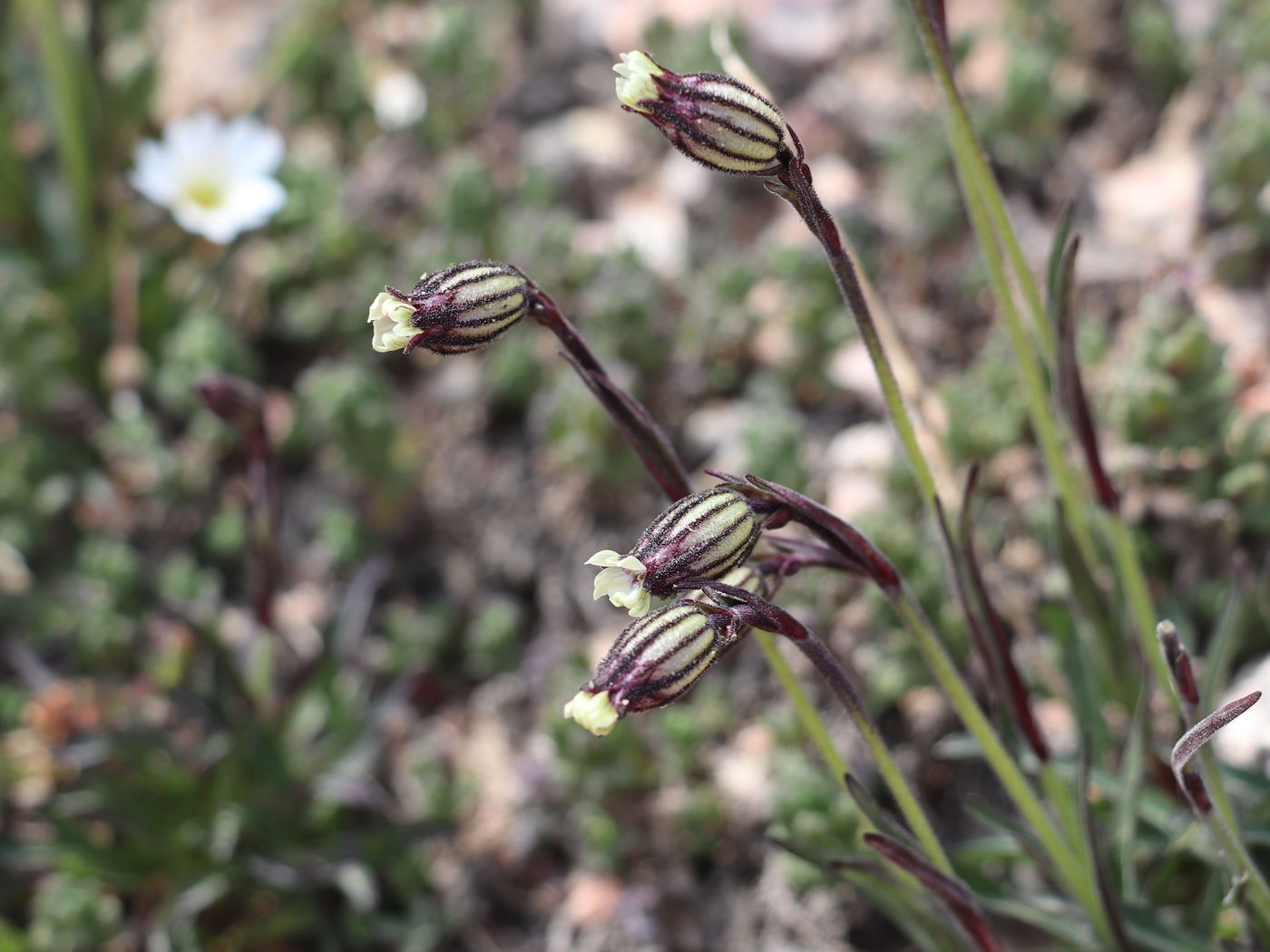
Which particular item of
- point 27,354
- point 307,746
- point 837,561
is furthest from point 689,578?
point 27,354

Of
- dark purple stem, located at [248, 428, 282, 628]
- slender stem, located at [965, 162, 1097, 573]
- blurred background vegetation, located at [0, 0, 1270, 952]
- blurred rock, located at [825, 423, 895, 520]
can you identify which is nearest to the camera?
slender stem, located at [965, 162, 1097, 573]

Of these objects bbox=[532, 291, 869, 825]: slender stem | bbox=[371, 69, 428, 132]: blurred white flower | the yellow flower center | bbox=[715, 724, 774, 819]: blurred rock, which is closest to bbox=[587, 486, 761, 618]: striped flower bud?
bbox=[532, 291, 869, 825]: slender stem

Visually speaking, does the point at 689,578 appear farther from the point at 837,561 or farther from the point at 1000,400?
the point at 1000,400

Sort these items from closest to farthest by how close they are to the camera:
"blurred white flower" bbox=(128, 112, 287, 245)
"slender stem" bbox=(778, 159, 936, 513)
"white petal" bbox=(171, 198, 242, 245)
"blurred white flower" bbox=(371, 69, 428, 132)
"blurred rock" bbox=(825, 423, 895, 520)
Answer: "slender stem" bbox=(778, 159, 936, 513), "blurred rock" bbox=(825, 423, 895, 520), "white petal" bbox=(171, 198, 242, 245), "blurred white flower" bbox=(128, 112, 287, 245), "blurred white flower" bbox=(371, 69, 428, 132)

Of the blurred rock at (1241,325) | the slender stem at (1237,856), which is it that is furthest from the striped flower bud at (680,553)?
the blurred rock at (1241,325)

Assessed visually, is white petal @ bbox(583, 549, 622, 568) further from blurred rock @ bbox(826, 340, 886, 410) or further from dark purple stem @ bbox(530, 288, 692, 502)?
blurred rock @ bbox(826, 340, 886, 410)

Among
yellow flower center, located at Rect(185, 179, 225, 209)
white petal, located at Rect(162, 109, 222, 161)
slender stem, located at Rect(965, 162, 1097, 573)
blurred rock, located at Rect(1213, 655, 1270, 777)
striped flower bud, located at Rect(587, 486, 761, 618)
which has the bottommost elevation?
blurred rock, located at Rect(1213, 655, 1270, 777)

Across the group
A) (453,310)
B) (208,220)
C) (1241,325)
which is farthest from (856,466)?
(208,220)

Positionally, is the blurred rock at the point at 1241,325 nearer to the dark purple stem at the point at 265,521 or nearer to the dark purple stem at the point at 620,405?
the dark purple stem at the point at 620,405
